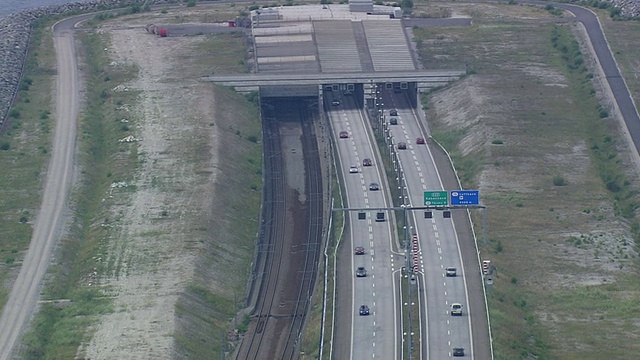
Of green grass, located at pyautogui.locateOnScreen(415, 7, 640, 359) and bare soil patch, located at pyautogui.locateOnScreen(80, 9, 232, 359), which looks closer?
bare soil patch, located at pyautogui.locateOnScreen(80, 9, 232, 359)

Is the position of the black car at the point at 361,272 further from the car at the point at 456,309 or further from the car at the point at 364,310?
the car at the point at 456,309

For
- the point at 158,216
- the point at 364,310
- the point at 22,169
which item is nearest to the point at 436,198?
the point at 364,310

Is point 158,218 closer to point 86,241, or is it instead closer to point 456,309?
point 86,241

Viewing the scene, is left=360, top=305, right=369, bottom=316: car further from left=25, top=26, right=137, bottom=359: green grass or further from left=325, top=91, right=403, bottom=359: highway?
left=25, top=26, right=137, bottom=359: green grass

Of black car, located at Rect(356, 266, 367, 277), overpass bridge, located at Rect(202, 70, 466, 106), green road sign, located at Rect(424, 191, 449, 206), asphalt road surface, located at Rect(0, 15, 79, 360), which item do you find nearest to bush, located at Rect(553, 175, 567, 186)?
green road sign, located at Rect(424, 191, 449, 206)

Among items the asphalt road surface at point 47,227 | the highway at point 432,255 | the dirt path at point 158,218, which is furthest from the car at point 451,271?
the asphalt road surface at point 47,227
